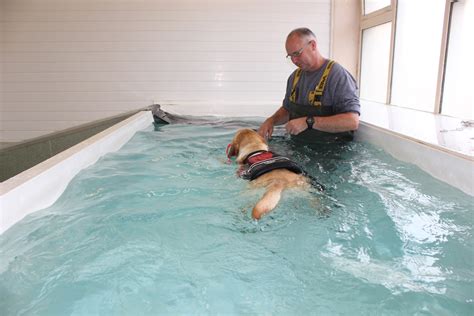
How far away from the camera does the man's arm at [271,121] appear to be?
3.62 meters

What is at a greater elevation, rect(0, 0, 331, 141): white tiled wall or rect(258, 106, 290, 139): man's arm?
rect(0, 0, 331, 141): white tiled wall

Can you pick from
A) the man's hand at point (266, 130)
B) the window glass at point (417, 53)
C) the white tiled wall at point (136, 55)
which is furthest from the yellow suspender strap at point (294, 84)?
the white tiled wall at point (136, 55)

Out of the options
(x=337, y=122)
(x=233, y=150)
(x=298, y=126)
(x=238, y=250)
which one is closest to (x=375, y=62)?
(x=337, y=122)

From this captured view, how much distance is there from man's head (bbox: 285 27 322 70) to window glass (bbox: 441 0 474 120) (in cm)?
194

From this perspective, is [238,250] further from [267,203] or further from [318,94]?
[318,94]

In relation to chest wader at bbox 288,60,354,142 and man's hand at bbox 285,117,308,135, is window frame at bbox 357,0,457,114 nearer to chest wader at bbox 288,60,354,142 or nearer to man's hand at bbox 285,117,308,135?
chest wader at bbox 288,60,354,142

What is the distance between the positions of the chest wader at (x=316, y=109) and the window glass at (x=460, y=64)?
5.27ft

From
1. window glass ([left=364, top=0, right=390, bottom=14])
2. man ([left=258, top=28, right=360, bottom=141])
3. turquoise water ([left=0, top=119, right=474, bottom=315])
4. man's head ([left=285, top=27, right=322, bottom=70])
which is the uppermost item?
window glass ([left=364, top=0, right=390, bottom=14])

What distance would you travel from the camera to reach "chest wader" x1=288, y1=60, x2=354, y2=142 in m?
3.30

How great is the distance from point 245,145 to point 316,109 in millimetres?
876

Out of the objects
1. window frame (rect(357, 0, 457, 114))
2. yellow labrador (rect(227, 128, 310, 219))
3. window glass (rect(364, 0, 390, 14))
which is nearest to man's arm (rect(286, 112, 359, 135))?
yellow labrador (rect(227, 128, 310, 219))

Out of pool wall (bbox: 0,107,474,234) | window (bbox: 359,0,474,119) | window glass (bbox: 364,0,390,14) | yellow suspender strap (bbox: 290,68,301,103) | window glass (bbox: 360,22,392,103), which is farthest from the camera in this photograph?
window glass (bbox: 360,22,392,103)

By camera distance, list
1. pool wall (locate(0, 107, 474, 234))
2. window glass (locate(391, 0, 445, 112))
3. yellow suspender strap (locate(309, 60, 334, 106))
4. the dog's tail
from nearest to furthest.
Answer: the dog's tail, pool wall (locate(0, 107, 474, 234)), yellow suspender strap (locate(309, 60, 334, 106)), window glass (locate(391, 0, 445, 112))

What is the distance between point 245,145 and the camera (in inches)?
111
